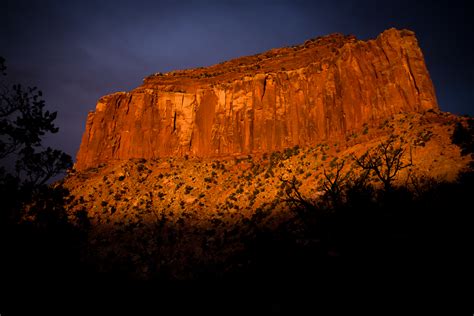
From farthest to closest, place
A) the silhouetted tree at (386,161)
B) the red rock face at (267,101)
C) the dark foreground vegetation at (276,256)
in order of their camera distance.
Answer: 1. the red rock face at (267,101)
2. the silhouetted tree at (386,161)
3. the dark foreground vegetation at (276,256)

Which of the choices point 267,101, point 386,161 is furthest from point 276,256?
point 267,101

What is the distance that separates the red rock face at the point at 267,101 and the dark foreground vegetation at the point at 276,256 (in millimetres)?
13916

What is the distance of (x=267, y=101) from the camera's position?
1671 inches

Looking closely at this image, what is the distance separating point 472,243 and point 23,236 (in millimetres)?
16387

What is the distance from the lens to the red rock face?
107 feet

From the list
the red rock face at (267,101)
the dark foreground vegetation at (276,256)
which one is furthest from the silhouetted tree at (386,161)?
the red rock face at (267,101)

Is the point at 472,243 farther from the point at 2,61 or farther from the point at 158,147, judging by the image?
the point at 158,147

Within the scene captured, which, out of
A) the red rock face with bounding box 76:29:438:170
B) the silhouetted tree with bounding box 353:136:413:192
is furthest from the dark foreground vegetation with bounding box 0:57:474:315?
the red rock face with bounding box 76:29:438:170

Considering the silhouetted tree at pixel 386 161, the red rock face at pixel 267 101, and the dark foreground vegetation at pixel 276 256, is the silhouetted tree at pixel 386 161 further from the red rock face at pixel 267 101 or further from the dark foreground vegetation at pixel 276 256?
the red rock face at pixel 267 101

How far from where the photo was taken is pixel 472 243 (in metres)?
10.8

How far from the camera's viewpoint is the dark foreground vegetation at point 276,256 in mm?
8523

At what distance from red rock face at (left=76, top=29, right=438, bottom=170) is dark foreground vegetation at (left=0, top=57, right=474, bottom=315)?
A: 45.7 ft

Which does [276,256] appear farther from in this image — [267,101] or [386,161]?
[267,101]

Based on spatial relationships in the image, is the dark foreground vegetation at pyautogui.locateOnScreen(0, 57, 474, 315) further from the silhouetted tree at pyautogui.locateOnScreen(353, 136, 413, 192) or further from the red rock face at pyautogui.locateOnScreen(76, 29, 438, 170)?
the red rock face at pyautogui.locateOnScreen(76, 29, 438, 170)
